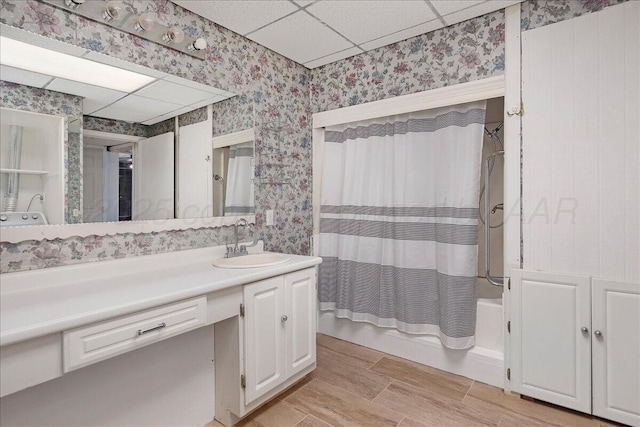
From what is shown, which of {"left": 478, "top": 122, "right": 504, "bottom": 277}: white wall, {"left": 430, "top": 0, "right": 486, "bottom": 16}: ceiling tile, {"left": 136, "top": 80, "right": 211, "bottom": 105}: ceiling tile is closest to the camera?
{"left": 136, "top": 80, "right": 211, "bottom": 105}: ceiling tile

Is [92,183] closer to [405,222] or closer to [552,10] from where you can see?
[405,222]

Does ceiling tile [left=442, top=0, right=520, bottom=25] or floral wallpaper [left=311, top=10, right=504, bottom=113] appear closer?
ceiling tile [left=442, top=0, right=520, bottom=25]

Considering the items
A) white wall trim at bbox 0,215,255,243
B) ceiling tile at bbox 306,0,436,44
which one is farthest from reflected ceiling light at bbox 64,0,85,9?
ceiling tile at bbox 306,0,436,44

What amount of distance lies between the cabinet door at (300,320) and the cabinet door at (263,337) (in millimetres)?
57

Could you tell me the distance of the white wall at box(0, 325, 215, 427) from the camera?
1.31 metres

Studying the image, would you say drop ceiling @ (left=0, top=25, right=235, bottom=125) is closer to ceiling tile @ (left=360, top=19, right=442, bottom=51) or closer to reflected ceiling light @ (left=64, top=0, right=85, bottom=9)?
reflected ceiling light @ (left=64, top=0, right=85, bottom=9)

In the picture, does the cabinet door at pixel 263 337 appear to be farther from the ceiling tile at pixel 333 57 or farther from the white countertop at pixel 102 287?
the ceiling tile at pixel 333 57

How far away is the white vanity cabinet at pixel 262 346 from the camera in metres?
1.74

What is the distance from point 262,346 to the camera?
71.3 inches

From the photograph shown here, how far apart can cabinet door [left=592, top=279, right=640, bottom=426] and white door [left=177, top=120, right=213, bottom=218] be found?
7.59ft

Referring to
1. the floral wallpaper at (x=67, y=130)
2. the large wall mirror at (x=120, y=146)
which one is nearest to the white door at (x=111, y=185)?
the large wall mirror at (x=120, y=146)

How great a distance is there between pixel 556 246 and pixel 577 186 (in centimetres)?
36

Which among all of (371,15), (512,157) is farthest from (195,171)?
(512,157)

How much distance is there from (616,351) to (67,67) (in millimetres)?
3108
